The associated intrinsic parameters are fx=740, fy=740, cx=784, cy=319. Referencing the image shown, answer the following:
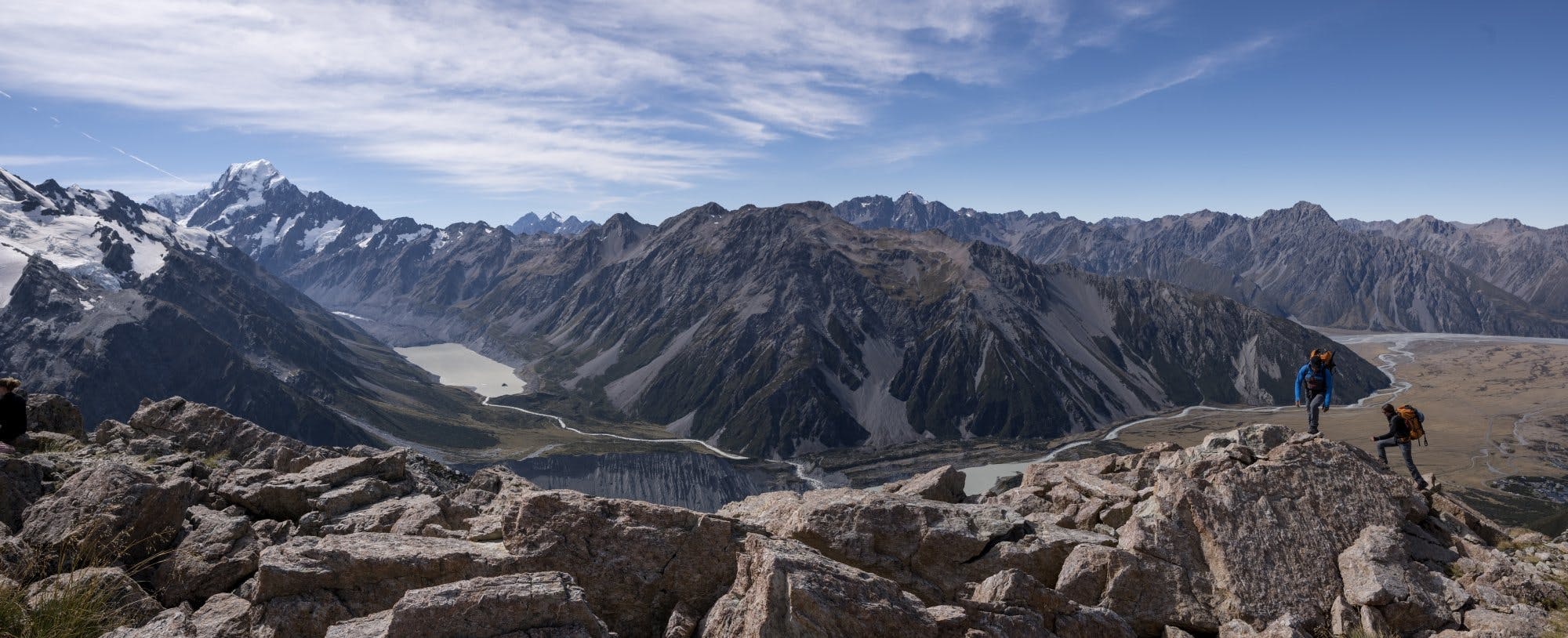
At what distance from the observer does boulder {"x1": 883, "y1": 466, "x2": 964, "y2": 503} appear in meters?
27.6

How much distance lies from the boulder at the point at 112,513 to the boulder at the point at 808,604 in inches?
547

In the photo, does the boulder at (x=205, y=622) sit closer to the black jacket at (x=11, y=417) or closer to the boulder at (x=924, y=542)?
the black jacket at (x=11, y=417)

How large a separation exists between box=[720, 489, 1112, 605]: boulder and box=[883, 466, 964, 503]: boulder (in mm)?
6321

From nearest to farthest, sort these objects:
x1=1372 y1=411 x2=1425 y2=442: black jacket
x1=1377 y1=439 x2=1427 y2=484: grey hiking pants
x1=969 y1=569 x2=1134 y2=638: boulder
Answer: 1. x1=969 y1=569 x2=1134 y2=638: boulder
2. x1=1377 y1=439 x2=1427 y2=484: grey hiking pants
3. x1=1372 y1=411 x2=1425 y2=442: black jacket

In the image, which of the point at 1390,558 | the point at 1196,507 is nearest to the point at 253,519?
the point at 1196,507

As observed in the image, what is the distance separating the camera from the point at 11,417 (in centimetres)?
2153

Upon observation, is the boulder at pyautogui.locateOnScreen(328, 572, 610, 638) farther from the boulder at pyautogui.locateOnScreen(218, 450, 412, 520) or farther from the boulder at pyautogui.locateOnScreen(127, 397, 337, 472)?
the boulder at pyautogui.locateOnScreen(127, 397, 337, 472)

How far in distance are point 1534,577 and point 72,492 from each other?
37.9 metres

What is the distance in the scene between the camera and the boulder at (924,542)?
19250 mm

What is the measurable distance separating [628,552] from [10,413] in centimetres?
1943

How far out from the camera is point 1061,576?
19016 mm

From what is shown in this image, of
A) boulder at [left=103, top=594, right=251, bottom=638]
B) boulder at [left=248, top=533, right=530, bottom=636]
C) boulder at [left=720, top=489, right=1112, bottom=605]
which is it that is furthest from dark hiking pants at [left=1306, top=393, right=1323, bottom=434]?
boulder at [left=103, top=594, right=251, bottom=638]

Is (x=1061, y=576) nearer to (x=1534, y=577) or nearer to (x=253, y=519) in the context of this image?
(x=1534, y=577)

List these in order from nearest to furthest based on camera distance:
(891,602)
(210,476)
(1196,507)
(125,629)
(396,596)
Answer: (125,629)
(891,602)
(396,596)
(1196,507)
(210,476)
